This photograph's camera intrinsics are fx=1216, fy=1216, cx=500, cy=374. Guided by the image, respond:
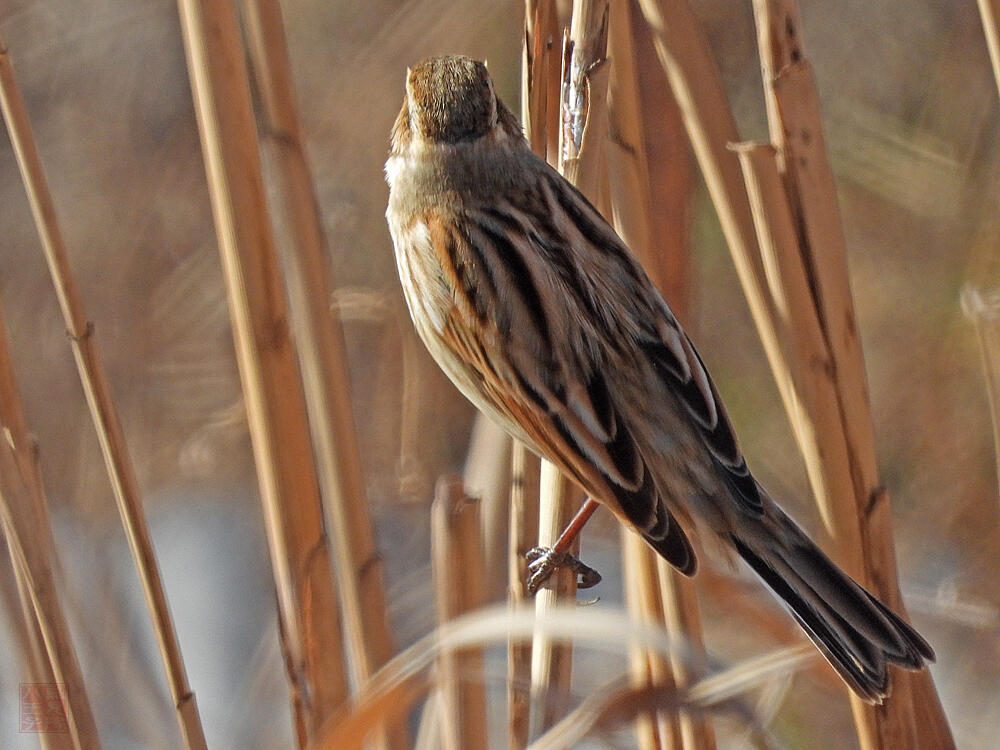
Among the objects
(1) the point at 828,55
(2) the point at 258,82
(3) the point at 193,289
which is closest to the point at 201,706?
(3) the point at 193,289

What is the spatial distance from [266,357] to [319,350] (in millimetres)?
92

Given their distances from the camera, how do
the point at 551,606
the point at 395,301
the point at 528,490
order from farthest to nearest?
the point at 395,301 < the point at 528,490 < the point at 551,606

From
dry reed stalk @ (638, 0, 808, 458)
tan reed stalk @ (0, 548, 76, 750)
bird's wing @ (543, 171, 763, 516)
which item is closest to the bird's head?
bird's wing @ (543, 171, 763, 516)

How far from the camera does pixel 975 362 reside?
2980 millimetres

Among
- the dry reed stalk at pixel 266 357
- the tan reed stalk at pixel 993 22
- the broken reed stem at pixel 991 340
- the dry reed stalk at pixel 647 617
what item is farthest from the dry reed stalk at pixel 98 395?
the broken reed stem at pixel 991 340

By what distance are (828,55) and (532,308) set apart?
1.68 metres

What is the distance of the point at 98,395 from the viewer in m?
1.67

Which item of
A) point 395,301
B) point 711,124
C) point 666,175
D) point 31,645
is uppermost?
point 711,124

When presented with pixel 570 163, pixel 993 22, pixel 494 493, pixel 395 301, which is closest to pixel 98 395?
pixel 494 493

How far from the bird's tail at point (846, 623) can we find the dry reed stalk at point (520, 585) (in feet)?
1.09

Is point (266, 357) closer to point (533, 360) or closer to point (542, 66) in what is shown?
point (533, 360)

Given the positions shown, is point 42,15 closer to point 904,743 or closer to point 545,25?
point 545,25

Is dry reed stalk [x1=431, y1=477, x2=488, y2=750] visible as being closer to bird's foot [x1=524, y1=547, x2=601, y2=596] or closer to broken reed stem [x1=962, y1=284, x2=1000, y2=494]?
bird's foot [x1=524, y1=547, x2=601, y2=596]

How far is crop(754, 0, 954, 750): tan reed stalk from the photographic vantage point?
1.52 m
